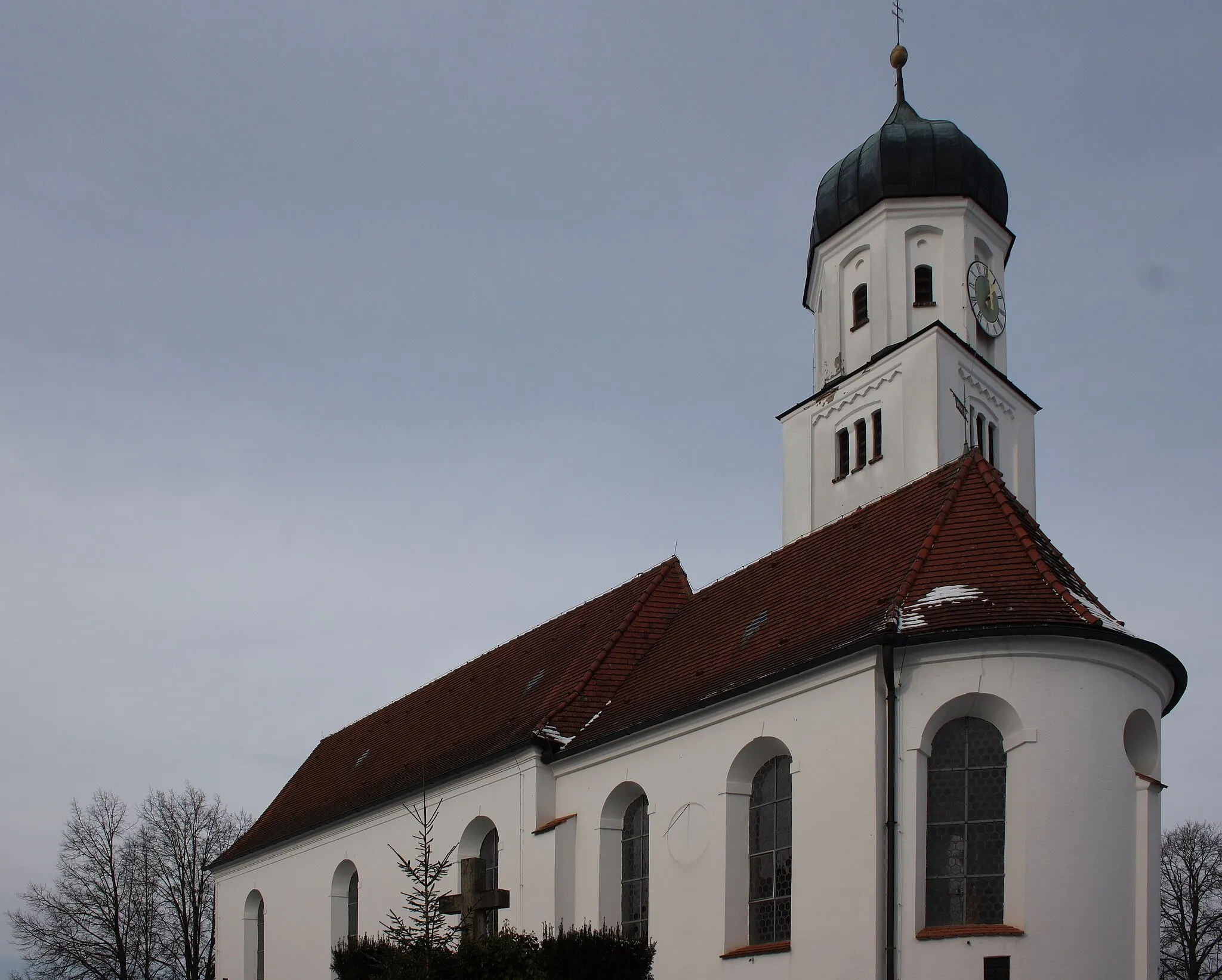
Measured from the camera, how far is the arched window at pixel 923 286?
36969 mm

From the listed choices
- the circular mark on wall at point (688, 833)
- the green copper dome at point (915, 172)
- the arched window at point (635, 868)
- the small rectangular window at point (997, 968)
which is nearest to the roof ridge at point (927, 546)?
the small rectangular window at point (997, 968)

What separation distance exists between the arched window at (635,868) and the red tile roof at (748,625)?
1.20 m

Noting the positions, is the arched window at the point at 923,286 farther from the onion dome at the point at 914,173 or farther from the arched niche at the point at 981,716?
the arched niche at the point at 981,716

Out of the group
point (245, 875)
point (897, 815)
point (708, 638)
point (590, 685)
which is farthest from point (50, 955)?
point (897, 815)

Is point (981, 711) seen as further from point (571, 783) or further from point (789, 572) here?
point (571, 783)

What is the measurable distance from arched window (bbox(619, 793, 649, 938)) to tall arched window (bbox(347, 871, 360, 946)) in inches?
331

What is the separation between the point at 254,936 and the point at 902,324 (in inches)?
805

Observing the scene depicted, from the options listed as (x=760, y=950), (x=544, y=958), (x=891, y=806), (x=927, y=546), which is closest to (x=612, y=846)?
(x=760, y=950)

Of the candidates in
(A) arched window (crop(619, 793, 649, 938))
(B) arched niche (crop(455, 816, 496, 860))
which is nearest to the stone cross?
(A) arched window (crop(619, 793, 649, 938))

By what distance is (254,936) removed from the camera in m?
35.1

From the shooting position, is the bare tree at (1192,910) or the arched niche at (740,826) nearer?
the arched niche at (740,826)

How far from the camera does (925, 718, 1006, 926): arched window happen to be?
57.3ft

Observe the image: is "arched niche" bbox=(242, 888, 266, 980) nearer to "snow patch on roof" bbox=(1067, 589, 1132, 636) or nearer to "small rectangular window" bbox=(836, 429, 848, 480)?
"small rectangular window" bbox=(836, 429, 848, 480)

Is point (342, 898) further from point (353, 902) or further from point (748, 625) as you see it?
point (748, 625)
